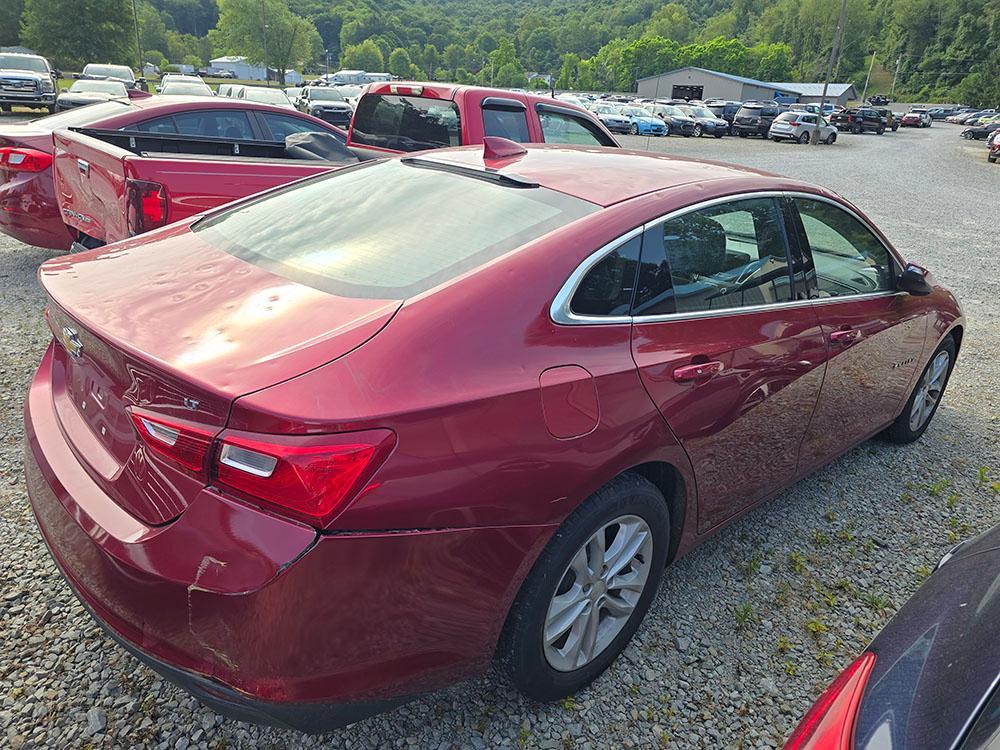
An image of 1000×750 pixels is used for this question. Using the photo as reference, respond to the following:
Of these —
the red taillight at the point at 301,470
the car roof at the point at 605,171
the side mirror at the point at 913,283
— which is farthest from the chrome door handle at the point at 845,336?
the red taillight at the point at 301,470

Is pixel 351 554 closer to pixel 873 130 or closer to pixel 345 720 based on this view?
pixel 345 720

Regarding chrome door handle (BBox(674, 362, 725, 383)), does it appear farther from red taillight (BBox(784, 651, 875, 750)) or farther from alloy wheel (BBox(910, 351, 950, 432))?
alloy wheel (BBox(910, 351, 950, 432))

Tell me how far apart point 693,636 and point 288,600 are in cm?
169

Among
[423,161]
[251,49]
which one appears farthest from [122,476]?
[251,49]

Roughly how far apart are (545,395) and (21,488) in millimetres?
2657

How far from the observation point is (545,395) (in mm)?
1847

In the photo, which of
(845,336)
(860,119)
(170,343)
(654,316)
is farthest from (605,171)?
(860,119)

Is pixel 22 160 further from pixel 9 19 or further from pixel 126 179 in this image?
pixel 9 19

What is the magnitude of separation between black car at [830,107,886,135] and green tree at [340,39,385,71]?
94204mm

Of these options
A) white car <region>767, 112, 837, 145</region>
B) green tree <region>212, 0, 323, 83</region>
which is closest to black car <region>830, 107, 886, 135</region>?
white car <region>767, 112, 837, 145</region>

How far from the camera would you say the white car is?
34562 millimetres

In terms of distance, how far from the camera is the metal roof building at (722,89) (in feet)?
262

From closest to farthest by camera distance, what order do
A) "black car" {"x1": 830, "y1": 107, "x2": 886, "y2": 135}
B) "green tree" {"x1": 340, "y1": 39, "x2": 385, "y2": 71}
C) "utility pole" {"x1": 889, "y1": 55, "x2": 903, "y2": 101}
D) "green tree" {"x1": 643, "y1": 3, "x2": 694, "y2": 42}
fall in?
"black car" {"x1": 830, "y1": 107, "x2": 886, "y2": 135}
"utility pole" {"x1": 889, "y1": 55, "x2": 903, "y2": 101}
"green tree" {"x1": 340, "y1": 39, "x2": 385, "y2": 71}
"green tree" {"x1": 643, "y1": 3, "x2": 694, "y2": 42}

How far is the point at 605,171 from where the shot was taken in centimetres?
267
